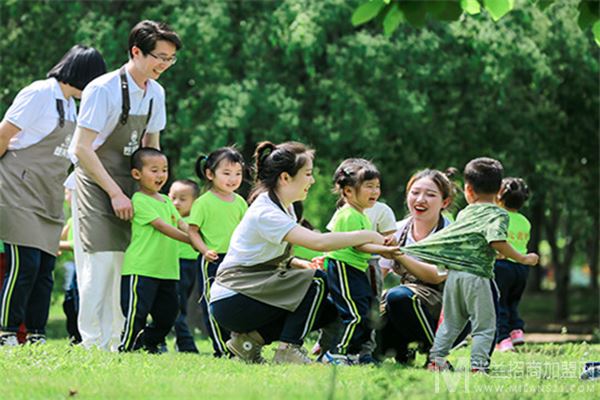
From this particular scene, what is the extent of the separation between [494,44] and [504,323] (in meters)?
7.12

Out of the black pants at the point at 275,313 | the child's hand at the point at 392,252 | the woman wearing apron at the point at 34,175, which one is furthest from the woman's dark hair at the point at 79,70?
the child's hand at the point at 392,252

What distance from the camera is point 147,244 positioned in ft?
28.9

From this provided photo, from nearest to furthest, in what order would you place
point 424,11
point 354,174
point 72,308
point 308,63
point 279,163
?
point 424,11 → point 279,163 → point 354,174 → point 72,308 → point 308,63

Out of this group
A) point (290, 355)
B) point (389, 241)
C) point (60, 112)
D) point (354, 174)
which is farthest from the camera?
point (60, 112)

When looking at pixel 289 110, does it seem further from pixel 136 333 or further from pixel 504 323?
pixel 136 333

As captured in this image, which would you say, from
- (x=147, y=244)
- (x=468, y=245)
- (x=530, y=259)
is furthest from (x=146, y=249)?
(x=530, y=259)

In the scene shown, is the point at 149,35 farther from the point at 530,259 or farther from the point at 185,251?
the point at 185,251

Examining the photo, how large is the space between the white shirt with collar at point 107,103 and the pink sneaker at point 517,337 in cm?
495

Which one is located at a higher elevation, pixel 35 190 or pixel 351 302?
pixel 35 190

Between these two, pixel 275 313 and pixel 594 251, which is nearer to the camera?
pixel 275 313

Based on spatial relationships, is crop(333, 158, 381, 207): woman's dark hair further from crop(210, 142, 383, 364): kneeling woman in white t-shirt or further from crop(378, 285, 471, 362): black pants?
crop(378, 285, 471, 362): black pants

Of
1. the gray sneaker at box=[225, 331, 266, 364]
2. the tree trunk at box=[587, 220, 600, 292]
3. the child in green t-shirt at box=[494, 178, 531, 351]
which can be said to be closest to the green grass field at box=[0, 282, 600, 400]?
the gray sneaker at box=[225, 331, 266, 364]

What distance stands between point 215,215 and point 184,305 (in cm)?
212

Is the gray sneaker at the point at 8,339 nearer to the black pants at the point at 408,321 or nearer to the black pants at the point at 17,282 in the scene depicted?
the black pants at the point at 17,282
